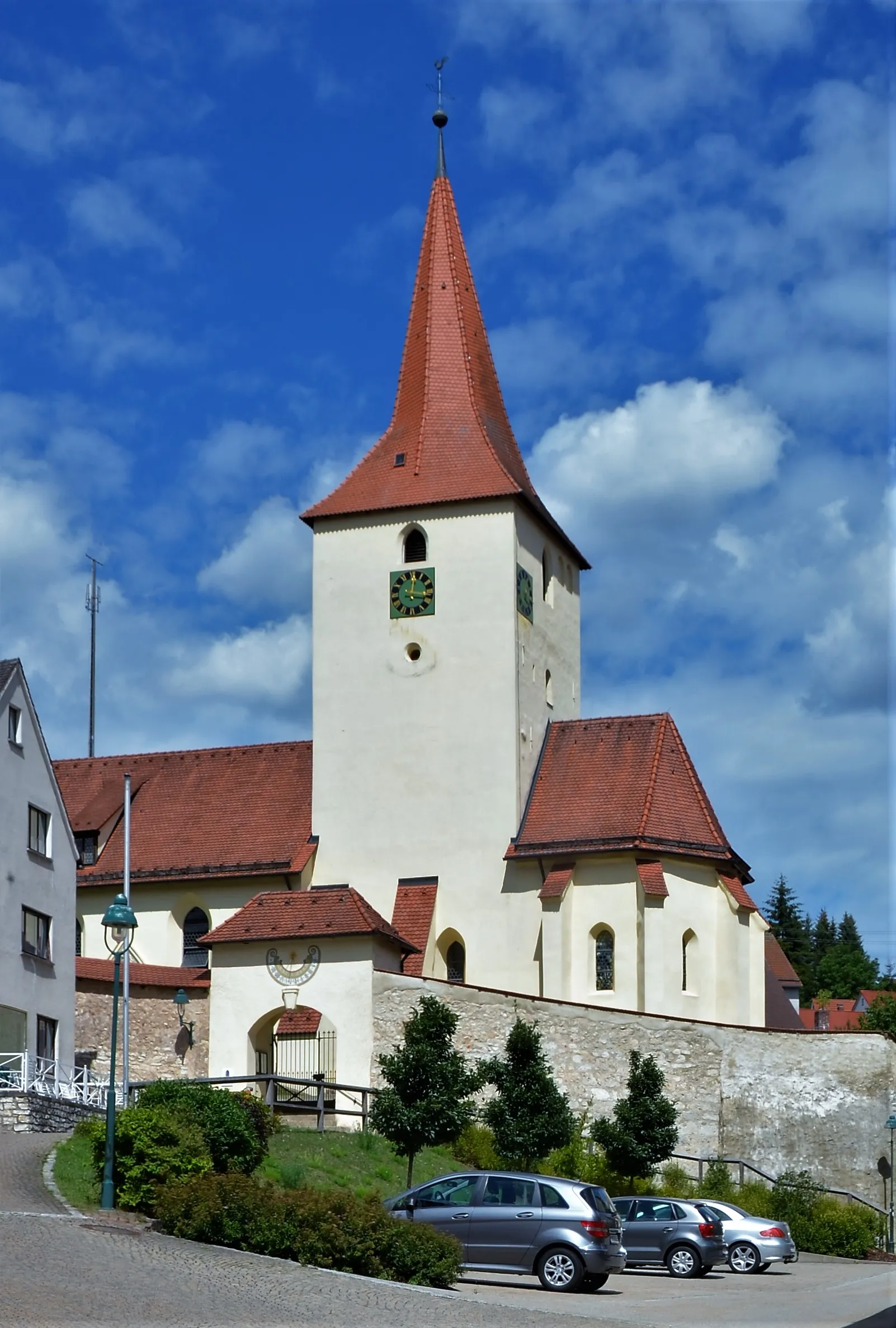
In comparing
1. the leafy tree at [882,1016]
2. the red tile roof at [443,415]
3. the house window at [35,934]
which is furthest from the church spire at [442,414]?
the leafy tree at [882,1016]

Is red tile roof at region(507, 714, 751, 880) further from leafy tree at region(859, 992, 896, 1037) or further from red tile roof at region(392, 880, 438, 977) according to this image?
leafy tree at region(859, 992, 896, 1037)

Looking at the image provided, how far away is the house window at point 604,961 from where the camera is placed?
4978 centimetres

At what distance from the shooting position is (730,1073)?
143 ft

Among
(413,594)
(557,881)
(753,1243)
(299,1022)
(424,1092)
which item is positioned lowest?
(753,1243)

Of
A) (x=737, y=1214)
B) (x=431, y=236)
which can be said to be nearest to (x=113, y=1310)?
(x=737, y=1214)

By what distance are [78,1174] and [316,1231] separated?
5319mm

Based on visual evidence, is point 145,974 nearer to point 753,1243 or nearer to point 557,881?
point 557,881

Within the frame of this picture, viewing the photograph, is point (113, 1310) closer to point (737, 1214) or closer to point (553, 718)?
point (737, 1214)

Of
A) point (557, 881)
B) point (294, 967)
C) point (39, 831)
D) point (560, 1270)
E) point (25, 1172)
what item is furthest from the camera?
point (557, 881)

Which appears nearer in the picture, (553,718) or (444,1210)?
(444,1210)

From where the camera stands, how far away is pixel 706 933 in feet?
168

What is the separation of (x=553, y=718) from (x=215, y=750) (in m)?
10.1

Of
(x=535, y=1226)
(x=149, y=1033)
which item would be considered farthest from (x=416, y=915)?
(x=535, y=1226)

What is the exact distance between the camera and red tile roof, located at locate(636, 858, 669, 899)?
49625 mm
